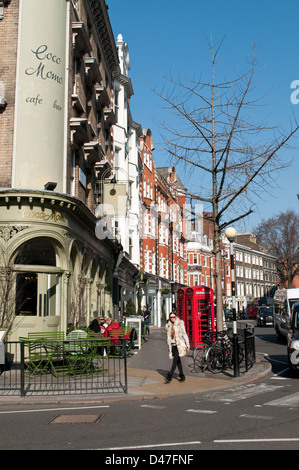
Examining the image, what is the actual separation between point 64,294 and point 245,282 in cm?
7851

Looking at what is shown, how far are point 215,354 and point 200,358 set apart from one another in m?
0.69

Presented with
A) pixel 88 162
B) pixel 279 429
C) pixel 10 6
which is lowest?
pixel 279 429

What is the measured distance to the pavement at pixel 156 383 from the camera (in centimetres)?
1072

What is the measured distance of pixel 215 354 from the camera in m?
14.5

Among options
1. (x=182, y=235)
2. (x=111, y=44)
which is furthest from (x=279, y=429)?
(x=182, y=235)

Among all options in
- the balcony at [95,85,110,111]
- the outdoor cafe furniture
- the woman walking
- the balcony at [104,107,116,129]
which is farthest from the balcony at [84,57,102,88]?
the outdoor cafe furniture

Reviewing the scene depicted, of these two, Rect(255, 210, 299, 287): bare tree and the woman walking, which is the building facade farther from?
Rect(255, 210, 299, 287): bare tree

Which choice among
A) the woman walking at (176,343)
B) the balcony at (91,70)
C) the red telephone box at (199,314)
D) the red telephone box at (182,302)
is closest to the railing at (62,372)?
the woman walking at (176,343)

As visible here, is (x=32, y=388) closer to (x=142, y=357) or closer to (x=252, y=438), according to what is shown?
(x=252, y=438)

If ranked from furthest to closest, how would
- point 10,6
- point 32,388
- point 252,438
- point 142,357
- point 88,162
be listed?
point 88,162, point 142,357, point 10,6, point 32,388, point 252,438

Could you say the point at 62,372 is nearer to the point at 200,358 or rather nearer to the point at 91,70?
the point at 200,358

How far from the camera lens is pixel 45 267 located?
16672 millimetres

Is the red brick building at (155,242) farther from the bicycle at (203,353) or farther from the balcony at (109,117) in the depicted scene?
the bicycle at (203,353)
